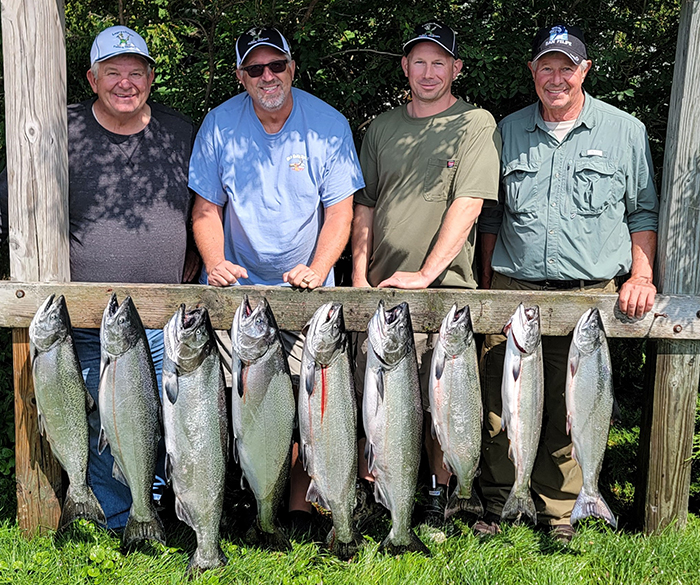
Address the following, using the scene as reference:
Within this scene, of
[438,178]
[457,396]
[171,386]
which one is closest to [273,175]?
[438,178]

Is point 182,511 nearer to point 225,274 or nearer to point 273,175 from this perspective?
point 225,274

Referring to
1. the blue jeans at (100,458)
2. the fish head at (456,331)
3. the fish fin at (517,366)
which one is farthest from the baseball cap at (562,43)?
the blue jeans at (100,458)

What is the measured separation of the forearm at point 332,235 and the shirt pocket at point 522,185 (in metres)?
0.95

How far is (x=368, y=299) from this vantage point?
3.76 meters

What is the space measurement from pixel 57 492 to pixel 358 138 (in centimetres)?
320

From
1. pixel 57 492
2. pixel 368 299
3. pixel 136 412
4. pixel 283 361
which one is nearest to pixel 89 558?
pixel 57 492

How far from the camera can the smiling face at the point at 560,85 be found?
164 inches

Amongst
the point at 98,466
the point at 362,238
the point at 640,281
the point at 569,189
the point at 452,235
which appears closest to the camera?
the point at 640,281

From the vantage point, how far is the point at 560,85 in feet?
13.6

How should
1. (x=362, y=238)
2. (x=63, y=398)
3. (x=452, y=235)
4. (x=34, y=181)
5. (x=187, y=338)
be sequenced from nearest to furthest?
(x=187, y=338)
(x=63, y=398)
(x=34, y=181)
(x=452, y=235)
(x=362, y=238)

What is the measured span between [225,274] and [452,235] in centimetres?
127

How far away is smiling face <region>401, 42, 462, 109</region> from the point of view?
4.25 m

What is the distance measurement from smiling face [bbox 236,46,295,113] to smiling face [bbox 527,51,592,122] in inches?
58.0

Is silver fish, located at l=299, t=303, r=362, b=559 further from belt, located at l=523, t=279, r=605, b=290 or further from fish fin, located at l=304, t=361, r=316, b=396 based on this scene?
belt, located at l=523, t=279, r=605, b=290
